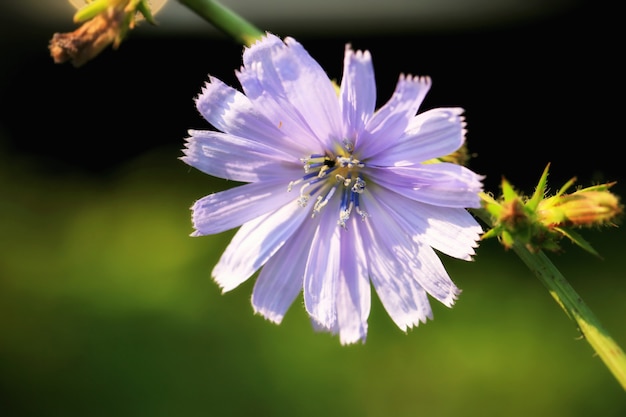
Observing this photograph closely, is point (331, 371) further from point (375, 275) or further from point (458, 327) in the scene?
point (375, 275)

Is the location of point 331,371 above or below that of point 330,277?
above

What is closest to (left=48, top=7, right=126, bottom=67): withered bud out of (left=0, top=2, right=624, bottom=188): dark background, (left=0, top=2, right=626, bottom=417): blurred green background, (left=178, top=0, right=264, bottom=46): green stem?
(left=178, top=0, right=264, bottom=46): green stem

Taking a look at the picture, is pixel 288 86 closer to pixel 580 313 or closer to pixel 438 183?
pixel 438 183

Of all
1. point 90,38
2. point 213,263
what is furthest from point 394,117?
point 213,263

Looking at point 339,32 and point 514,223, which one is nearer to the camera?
point 514,223

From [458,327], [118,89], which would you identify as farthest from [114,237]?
[458,327]

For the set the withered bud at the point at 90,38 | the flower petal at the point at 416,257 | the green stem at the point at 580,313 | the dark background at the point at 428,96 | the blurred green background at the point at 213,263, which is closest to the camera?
the green stem at the point at 580,313

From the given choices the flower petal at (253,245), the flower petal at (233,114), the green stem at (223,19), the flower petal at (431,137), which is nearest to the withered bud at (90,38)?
the green stem at (223,19)

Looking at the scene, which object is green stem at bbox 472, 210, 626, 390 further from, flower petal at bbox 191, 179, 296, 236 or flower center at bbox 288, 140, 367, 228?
flower petal at bbox 191, 179, 296, 236

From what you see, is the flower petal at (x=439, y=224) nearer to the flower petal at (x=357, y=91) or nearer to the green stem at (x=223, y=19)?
the flower petal at (x=357, y=91)
